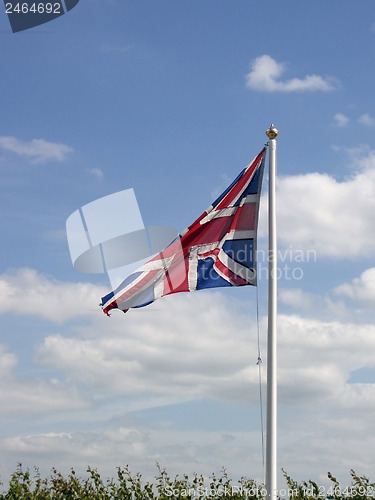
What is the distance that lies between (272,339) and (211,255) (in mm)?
2847

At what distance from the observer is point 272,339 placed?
49.0ft

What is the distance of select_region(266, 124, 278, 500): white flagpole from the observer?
1406 centimetres

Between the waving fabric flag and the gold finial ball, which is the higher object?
the gold finial ball

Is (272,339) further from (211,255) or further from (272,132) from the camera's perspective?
(272,132)

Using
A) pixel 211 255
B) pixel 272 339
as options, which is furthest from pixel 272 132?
pixel 272 339

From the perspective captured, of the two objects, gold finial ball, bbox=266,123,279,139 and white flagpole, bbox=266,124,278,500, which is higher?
gold finial ball, bbox=266,123,279,139

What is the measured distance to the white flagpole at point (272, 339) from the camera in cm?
1406

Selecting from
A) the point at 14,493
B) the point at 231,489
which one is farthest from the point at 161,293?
the point at 14,493

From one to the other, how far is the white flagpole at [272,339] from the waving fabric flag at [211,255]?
556 mm

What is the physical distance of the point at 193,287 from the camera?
16219 mm

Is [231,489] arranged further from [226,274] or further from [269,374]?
[226,274]

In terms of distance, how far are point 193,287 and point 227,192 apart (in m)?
2.68

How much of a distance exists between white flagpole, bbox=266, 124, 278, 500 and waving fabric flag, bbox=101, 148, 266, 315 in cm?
56

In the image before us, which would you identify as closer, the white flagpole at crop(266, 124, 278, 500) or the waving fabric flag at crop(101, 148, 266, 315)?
the white flagpole at crop(266, 124, 278, 500)
